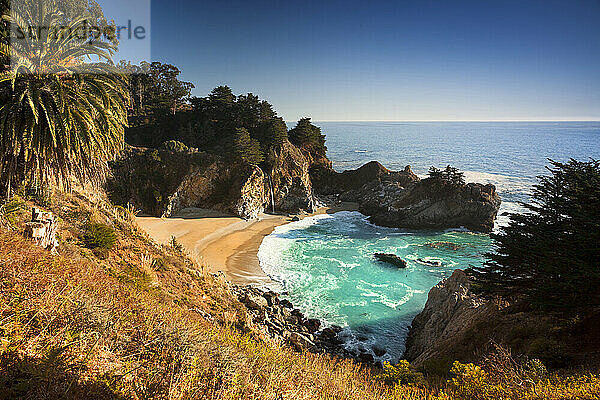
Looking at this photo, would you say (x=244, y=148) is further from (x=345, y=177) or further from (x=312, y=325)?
(x=312, y=325)

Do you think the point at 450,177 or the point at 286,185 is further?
the point at 286,185

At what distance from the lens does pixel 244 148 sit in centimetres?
3881

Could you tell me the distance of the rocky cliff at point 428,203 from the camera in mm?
36375

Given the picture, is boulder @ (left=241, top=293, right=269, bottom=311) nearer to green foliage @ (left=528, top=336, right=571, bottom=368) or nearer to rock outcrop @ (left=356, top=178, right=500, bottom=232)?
green foliage @ (left=528, top=336, right=571, bottom=368)

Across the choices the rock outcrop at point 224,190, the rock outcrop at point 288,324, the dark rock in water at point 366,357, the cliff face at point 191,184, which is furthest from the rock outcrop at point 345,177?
the dark rock in water at point 366,357

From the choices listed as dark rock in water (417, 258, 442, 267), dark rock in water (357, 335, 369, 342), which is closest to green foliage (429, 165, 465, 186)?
dark rock in water (417, 258, 442, 267)

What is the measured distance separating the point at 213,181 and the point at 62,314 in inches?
1370

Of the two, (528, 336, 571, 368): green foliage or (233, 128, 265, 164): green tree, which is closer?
(528, 336, 571, 368): green foliage

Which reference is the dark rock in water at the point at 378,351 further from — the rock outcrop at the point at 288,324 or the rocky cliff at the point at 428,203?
the rocky cliff at the point at 428,203

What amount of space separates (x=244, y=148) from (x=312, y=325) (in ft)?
89.4

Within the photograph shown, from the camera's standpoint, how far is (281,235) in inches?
1280

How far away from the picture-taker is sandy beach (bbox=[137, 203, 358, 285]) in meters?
23.3

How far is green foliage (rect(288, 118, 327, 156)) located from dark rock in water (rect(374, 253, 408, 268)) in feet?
102

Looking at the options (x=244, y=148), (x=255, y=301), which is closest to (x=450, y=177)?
(x=244, y=148)
